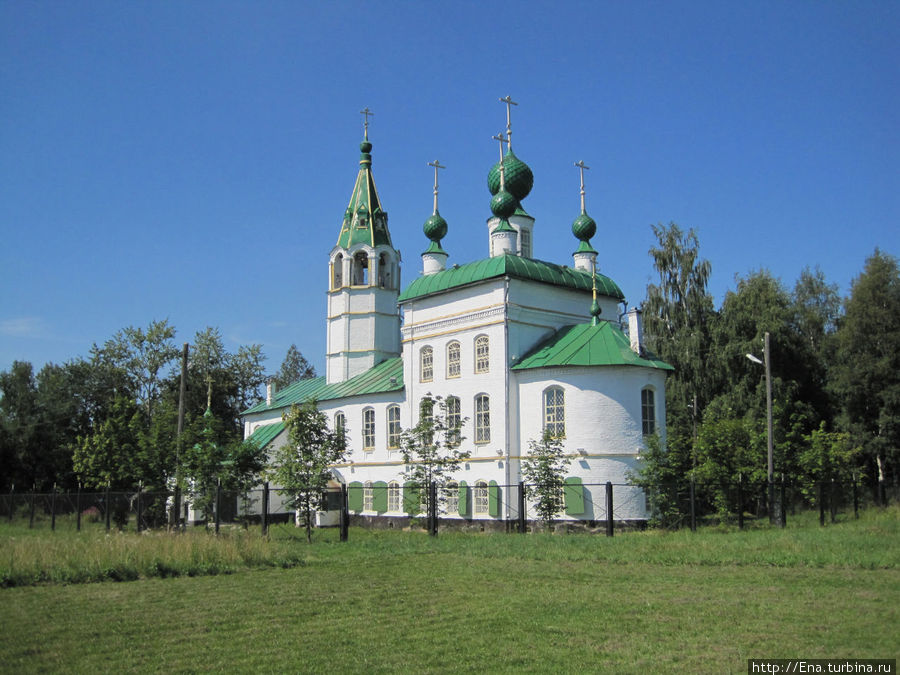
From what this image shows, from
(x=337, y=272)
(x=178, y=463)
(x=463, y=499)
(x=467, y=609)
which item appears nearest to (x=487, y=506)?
(x=463, y=499)

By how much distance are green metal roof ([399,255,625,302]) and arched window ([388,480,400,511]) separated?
689cm

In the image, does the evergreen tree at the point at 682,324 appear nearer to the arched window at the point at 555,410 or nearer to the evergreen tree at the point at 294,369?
the arched window at the point at 555,410

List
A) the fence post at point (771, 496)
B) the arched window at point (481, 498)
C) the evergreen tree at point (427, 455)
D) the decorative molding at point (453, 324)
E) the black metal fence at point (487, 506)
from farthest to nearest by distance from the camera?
1. the decorative molding at point (453, 324)
2. the arched window at point (481, 498)
3. the evergreen tree at point (427, 455)
4. the black metal fence at point (487, 506)
5. the fence post at point (771, 496)

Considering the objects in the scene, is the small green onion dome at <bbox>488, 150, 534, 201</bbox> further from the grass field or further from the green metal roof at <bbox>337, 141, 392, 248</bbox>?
the grass field

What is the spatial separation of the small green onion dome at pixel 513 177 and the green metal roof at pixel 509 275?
11.1 ft

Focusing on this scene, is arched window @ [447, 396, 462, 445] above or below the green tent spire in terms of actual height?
below

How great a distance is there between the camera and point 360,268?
36969 mm

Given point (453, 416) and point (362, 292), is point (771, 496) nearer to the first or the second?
point (453, 416)

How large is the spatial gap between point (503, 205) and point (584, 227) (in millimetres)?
4346

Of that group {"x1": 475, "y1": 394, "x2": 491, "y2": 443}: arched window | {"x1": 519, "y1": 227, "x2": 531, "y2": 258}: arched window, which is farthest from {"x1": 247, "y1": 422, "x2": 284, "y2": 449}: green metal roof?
{"x1": 519, "y1": 227, "x2": 531, "y2": 258}: arched window

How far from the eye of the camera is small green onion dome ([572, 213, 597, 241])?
31.5 meters

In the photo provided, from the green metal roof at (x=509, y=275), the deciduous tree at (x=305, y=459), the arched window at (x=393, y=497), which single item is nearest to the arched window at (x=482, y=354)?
the green metal roof at (x=509, y=275)

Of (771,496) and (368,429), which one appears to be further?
(368,429)

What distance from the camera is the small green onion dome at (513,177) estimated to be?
97.4ft
